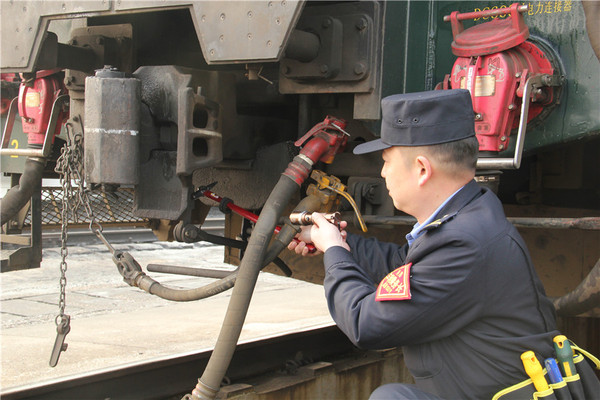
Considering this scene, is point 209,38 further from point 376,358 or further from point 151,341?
point 151,341

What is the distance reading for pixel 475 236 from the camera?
188 cm

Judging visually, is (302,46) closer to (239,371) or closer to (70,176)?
(70,176)

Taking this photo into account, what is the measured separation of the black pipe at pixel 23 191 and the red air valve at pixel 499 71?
6.35ft

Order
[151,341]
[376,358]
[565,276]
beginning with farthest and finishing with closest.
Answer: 1. [151,341]
2. [376,358]
3. [565,276]

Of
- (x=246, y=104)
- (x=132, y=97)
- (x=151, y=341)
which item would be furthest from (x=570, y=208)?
(x=151, y=341)

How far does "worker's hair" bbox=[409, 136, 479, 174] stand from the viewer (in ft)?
6.55

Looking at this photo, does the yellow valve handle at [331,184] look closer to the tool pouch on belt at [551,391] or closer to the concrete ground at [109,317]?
the tool pouch on belt at [551,391]

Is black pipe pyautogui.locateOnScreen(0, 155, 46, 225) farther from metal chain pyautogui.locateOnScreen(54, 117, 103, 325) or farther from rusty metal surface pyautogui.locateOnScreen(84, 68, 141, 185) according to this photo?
rusty metal surface pyautogui.locateOnScreen(84, 68, 141, 185)

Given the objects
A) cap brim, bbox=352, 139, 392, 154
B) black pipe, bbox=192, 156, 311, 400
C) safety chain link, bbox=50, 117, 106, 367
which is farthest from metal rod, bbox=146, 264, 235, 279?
cap brim, bbox=352, 139, 392, 154

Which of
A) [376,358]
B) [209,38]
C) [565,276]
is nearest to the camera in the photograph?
[209,38]

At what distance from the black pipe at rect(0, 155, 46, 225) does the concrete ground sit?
0.78 metres

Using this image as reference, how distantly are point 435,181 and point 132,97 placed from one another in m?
1.25

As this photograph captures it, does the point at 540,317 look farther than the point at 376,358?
No

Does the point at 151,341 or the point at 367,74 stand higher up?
the point at 367,74
